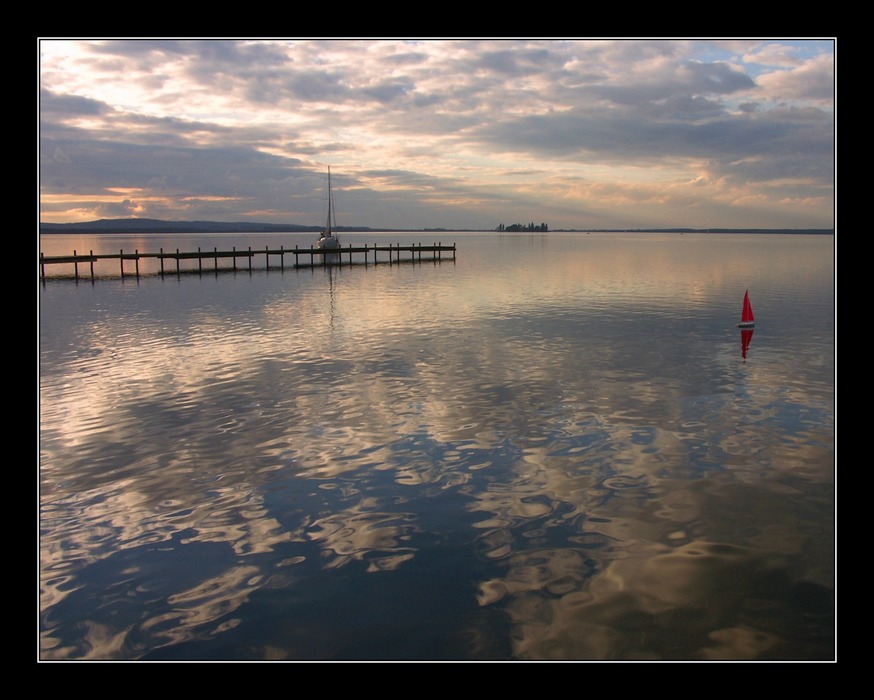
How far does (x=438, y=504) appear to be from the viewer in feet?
33.0

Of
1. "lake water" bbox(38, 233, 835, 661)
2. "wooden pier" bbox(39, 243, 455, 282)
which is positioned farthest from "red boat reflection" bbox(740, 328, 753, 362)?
"wooden pier" bbox(39, 243, 455, 282)

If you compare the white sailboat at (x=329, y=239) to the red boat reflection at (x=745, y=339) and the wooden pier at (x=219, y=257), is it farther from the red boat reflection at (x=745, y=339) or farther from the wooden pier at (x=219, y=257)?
the red boat reflection at (x=745, y=339)

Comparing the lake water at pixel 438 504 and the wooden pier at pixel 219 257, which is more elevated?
the wooden pier at pixel 219 257

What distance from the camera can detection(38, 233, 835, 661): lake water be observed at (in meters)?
7.05

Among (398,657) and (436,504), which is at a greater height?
(436,504)

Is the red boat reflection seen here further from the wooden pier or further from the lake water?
the wooden pier

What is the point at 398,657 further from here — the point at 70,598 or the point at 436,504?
the point at 70,598

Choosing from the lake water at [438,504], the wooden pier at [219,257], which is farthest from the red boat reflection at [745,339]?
the wooden pier at [219,257]

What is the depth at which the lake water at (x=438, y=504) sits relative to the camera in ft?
23.1

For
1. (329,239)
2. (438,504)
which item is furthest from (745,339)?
(329,239)

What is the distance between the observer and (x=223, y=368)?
67.4 ft
